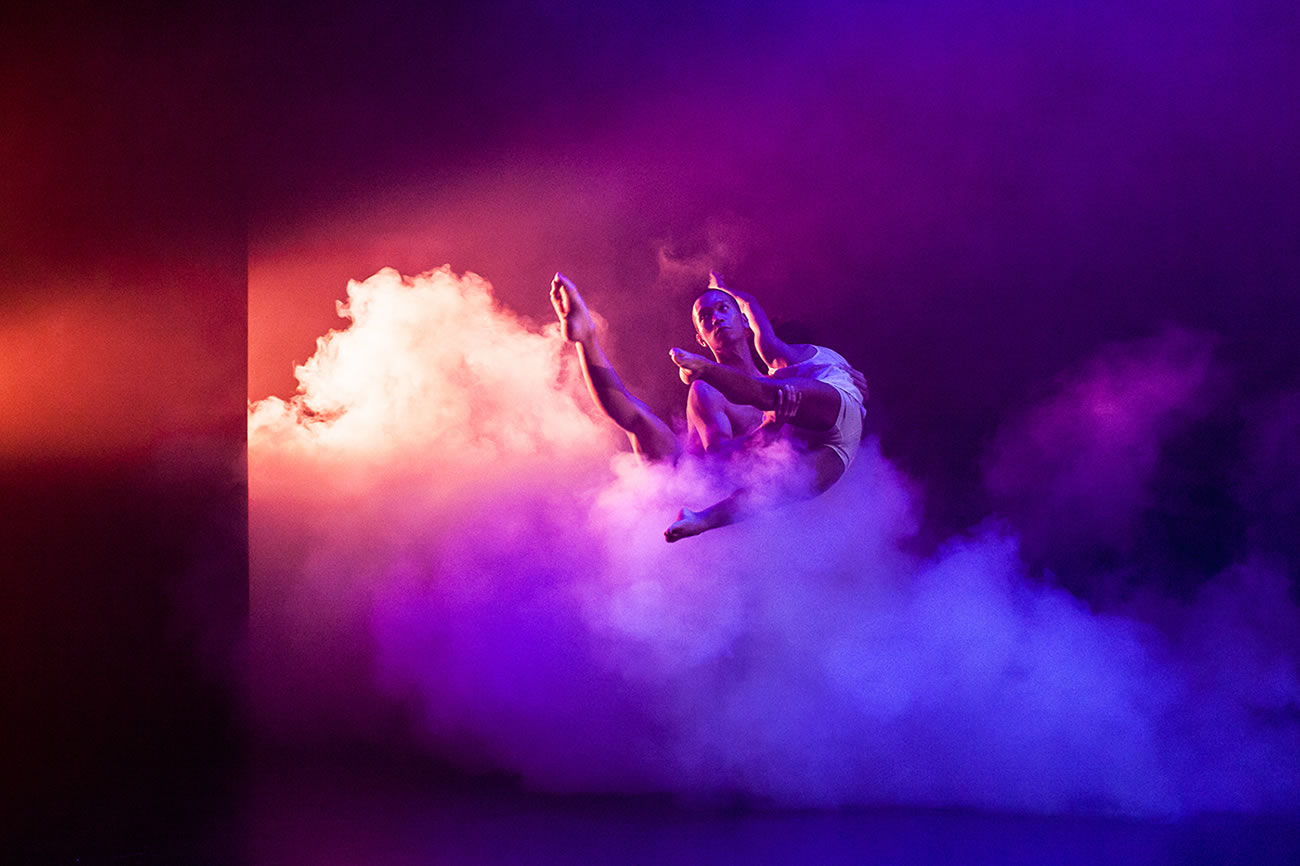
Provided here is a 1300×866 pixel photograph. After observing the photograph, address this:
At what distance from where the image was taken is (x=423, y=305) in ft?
12.5

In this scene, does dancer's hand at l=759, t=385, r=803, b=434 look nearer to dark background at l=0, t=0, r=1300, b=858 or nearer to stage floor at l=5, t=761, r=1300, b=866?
dark background at l=0, t=0, r=1300, b=858

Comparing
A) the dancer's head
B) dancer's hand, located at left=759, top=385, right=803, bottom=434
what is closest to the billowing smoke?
dancer's hand, located at left=759, top=385, right=803, bottom=434

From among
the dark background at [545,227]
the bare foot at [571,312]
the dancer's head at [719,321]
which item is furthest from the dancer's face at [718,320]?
the bare foot at [571,312]

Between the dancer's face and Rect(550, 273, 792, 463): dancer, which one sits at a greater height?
the dancer's face

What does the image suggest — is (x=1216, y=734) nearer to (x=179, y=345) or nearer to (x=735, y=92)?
(x=735, y=92)

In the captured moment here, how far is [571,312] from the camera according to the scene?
11.9ft

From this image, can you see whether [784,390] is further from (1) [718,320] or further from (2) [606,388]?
(2) [606,388]

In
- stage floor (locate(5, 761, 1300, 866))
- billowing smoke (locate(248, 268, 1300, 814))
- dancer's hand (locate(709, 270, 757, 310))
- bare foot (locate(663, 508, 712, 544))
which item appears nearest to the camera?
stage floor (locate(5, 761, 1300, 866))

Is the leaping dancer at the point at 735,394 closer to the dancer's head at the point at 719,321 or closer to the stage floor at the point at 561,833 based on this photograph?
the dancer's head at the point at 719,321

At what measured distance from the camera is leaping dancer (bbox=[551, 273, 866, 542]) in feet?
11.0

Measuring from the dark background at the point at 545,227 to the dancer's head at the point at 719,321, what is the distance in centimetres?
10

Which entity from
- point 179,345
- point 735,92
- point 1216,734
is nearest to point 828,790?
→ point 1216,734

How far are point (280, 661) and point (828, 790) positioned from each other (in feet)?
7.29

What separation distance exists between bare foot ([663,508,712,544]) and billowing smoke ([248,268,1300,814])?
0.07m
